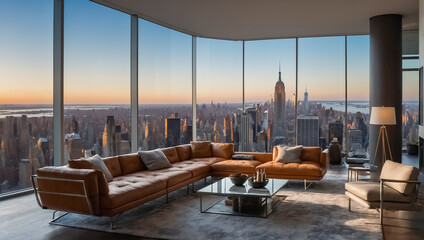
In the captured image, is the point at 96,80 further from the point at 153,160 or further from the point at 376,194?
the point at 376,194

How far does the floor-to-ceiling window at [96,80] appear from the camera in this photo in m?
6.87

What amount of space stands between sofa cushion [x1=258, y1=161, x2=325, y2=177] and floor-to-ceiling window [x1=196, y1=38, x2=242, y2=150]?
3.74m

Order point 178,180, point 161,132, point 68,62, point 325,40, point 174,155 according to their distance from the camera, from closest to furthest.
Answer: point 178,180 < point 68,62 < point 174,155 < point 161,132 < point 325,40

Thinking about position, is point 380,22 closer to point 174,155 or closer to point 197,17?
point 197,17

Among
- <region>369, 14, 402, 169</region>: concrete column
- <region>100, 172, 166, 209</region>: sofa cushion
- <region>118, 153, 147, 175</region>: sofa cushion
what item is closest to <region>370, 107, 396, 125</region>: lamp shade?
<region>369, 14, 402, 169</region>: concrete column

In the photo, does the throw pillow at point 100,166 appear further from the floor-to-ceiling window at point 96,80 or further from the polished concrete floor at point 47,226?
the floor-to-ceiling window at point 96,80

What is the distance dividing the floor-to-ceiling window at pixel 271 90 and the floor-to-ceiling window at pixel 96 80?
3877 millimetres

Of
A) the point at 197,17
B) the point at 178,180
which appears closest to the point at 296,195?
the point at 178,180

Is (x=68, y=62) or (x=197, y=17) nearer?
(x=68, y=62)

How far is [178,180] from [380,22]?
18.3 ft

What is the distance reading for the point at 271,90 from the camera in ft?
35.0

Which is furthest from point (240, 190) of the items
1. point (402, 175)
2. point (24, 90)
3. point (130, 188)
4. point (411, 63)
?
point (411, 63)

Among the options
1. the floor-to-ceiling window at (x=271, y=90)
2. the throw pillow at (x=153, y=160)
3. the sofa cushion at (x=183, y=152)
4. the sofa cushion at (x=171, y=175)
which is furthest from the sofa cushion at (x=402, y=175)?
the floor-to-ceiling window at (x=271, y=90)

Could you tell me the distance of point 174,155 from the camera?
7.80m
